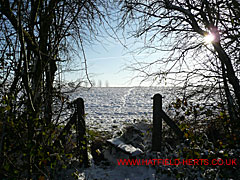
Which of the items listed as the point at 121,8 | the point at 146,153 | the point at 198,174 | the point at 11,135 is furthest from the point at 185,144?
the point at 121,8

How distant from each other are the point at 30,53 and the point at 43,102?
0.64 m

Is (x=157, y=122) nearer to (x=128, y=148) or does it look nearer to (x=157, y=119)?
(x=157, y=119)

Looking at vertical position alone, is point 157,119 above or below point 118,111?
above

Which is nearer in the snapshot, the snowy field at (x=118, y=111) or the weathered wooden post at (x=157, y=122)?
the weathered wooden post at (x=157, y=122)

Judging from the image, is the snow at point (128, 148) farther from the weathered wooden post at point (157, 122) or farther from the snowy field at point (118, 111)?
the snowy field at point (118, 111)

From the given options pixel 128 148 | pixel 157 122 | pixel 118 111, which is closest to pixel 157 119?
pixel 157 122

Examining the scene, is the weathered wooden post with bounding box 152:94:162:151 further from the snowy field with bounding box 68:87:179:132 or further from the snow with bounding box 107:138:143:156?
the snow with bounding box 107:138:143:156

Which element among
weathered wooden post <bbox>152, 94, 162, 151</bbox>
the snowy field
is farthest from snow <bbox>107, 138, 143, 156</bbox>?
the snowy field

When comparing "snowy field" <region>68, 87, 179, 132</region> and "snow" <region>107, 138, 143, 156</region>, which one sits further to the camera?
"snowy field" <region>68, 87, 179, 132</region>

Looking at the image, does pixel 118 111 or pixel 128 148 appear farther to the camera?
pixel 118 111

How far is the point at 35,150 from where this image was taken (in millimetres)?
1961

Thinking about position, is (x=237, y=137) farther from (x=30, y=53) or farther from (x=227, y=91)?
(x=30, y=53)

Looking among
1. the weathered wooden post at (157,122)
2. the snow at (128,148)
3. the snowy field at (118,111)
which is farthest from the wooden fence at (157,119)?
the snow at (128,148)

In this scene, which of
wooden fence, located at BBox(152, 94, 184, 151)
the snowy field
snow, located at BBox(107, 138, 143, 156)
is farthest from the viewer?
the snowy field
